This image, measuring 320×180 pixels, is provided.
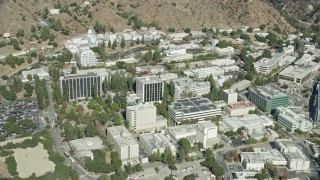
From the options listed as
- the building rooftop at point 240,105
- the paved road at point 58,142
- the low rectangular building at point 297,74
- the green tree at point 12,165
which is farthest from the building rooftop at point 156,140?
the low rectangular building at point 297,74

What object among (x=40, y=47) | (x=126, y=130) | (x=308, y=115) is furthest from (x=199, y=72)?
(x=40, y=47)

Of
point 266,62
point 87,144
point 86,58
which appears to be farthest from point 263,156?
point 86,58

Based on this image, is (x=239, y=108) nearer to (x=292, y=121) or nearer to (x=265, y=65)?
(x=292, y=121)

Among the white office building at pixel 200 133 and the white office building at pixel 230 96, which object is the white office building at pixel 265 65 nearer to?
the white office building at pixel 230 96

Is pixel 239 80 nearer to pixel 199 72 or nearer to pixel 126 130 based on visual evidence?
pixel 199 72

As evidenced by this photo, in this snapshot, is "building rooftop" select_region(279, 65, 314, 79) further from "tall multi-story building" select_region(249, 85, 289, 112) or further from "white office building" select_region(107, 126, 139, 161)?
"white office building" select_region(107, 126, 139, 161)

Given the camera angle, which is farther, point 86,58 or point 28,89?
point 86,58
